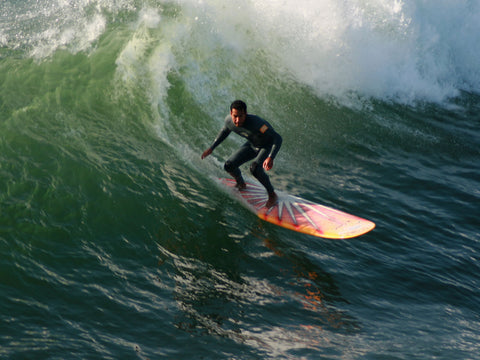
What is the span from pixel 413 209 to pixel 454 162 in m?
3.03

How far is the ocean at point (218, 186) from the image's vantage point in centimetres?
504

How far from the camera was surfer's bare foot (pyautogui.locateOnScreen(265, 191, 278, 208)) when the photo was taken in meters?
7.69

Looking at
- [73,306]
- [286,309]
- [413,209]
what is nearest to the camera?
[73,306]

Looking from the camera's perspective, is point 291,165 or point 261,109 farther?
point 261,109

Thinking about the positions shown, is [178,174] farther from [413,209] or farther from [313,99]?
[313,99]

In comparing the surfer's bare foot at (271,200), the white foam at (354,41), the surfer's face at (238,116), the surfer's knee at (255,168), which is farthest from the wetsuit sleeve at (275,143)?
the white foam at (354,41)

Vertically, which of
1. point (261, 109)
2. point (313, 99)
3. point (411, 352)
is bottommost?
point (411, 352)

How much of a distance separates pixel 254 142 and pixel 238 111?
86 cm

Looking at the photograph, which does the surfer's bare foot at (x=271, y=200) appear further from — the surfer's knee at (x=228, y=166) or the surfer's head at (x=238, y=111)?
the surfer's head at (x=238, y=111)

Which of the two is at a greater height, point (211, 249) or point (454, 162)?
point (454, 162)

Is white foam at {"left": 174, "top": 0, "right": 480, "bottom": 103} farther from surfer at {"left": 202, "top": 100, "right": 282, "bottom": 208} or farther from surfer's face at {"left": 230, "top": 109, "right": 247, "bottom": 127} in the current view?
surfer's face at {"left": 230, "top": 109, "right": 247, "bottom": 127}

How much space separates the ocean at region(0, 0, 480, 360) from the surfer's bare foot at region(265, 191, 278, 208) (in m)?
0.36

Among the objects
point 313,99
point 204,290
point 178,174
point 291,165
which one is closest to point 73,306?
point 204,290

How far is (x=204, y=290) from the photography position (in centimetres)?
553
